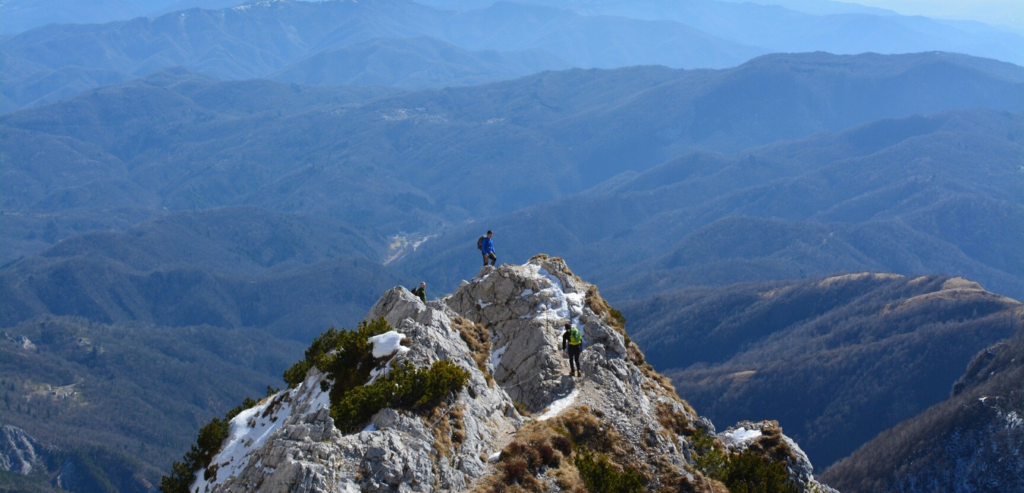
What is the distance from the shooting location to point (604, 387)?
40.9 meters

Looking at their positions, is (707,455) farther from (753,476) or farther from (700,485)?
(700,485)

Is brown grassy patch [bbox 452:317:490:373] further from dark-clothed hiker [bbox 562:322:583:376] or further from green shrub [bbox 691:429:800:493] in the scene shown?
green shrub [bbox 691:429:800:493]

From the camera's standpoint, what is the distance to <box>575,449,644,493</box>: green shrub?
3272cm

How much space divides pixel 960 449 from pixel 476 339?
11150 cm

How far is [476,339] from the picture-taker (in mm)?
43062

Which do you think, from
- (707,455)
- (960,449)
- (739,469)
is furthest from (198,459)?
(960,449)

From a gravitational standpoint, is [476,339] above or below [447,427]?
below

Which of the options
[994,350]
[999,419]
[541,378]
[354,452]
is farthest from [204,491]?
[994,350]

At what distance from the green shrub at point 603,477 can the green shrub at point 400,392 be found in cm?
579

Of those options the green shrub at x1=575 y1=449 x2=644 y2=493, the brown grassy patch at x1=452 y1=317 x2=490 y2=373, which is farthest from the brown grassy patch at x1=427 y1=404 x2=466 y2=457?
the brown grassy patch at x1=452 y1=317 x2=490 y2=373

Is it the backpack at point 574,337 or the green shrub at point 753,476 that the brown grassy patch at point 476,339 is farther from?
the green shrub at point 753,476

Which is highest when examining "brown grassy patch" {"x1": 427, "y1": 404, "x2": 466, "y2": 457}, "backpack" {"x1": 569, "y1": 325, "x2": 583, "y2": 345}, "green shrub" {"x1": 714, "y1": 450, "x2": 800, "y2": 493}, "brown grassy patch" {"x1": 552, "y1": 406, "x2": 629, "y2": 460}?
"brown grassy patch" {"x1": 427, "y1": 404, "x2": 466, "y2": 457}

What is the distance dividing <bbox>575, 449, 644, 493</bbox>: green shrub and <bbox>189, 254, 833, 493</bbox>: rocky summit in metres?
0.06

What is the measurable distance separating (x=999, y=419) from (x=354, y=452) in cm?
12459
